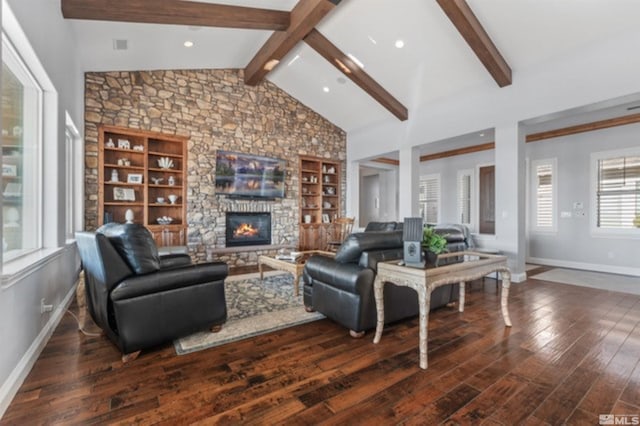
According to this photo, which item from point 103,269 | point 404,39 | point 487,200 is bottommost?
point 103,269

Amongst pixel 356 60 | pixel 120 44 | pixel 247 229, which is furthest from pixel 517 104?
pixel 120 44

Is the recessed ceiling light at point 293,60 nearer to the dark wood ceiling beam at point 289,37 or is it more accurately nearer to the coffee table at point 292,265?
the dark wood ceiling beam at point 289,37

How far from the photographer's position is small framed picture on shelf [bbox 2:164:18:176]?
2.33 metres

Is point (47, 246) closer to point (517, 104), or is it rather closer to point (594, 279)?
point (517, 104)

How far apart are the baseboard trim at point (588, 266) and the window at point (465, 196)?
5.73 ft

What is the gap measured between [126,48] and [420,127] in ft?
17.8

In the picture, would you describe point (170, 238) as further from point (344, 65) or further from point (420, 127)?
point (420, 127)

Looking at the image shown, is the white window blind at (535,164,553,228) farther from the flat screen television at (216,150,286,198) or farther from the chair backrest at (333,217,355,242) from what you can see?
the flat screen television at (216,150,286,198)

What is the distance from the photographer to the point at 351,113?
7.48 metres

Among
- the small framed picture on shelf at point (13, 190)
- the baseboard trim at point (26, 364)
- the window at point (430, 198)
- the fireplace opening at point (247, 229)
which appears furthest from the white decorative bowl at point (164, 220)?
the window at point (430, 198)

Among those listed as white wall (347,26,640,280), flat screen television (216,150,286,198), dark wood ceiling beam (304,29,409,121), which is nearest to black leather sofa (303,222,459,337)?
white wall (347,26,640,280)

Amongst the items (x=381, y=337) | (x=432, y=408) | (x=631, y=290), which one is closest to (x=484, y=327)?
(x=381, y=337)

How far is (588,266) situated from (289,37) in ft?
23.5

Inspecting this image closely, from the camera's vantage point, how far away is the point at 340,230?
8117 millimetres
